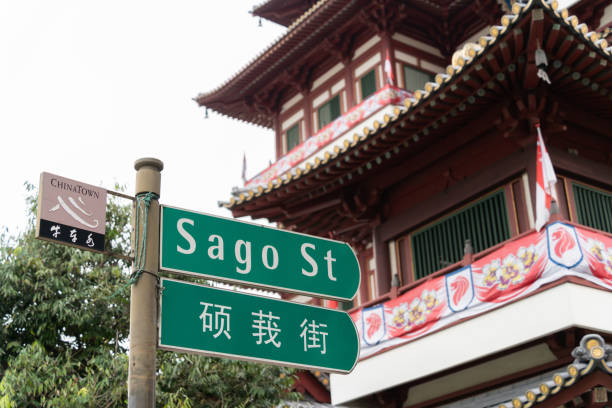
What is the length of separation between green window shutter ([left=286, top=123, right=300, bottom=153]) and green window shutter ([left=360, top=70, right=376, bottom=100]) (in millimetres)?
2330

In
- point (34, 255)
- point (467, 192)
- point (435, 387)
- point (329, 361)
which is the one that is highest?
point (467, 192)

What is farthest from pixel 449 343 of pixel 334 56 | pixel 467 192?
pixel 334 56

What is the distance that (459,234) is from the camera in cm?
1240

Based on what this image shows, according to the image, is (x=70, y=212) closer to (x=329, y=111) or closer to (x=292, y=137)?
(x=329, y=111)

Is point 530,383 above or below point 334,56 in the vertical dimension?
below

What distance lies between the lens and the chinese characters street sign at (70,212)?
388cm

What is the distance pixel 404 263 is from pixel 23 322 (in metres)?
6.31

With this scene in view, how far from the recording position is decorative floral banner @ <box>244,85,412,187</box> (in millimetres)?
15836

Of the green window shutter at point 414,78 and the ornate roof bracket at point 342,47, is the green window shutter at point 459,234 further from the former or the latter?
the ornate roof bracket at point 342,47

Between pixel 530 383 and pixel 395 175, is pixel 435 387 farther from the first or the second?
pixel 395 175

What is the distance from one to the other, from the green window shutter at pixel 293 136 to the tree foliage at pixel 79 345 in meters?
8.57

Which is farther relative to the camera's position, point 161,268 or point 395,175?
point 395,175

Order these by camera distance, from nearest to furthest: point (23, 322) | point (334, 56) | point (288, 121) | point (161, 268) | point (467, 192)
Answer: point (161, 268), point (23, 322), point (467, 192), point (334, 56), point (288, 121)

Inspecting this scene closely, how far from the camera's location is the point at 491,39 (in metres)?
9.84
